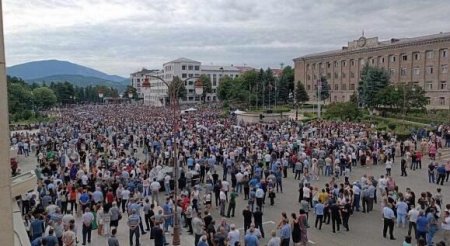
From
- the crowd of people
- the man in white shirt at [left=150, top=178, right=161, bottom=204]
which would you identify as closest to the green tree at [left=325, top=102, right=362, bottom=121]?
the crowd of people

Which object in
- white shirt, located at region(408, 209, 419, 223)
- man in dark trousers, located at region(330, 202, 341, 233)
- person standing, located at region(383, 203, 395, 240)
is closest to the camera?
white shirt, located at region(408, 209, 419, 223)

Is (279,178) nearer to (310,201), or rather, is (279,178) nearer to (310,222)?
(310,201)

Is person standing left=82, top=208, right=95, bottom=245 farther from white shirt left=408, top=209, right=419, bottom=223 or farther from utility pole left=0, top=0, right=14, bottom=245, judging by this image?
white shirt left=408, top=209, right=419, bottom=223

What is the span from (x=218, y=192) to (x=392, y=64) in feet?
222

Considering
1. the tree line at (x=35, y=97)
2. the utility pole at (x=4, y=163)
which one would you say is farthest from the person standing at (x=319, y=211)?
the tree line at (x=35, y=97)

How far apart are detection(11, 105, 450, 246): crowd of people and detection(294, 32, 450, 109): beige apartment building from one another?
122 feet

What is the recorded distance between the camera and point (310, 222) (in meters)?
17.1

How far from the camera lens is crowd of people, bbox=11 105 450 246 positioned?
13930 mm

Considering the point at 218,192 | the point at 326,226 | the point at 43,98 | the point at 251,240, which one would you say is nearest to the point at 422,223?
the point at 326,226

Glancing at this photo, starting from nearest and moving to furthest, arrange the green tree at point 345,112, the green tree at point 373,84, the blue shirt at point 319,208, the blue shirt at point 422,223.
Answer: the blue shirt at point 422,223, the blue shirt at point 319,208, the green tree at point 345,112, the green tree at point 373,84

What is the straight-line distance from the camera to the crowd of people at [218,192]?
13930mm

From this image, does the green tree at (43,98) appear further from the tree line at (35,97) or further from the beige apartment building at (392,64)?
the beige apartment building at (392,64)

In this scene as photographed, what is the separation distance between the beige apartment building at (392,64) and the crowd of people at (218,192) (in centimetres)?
3730

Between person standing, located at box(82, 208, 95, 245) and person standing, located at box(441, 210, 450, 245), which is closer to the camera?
person standing, located at box(441, 210, 450, 245)
